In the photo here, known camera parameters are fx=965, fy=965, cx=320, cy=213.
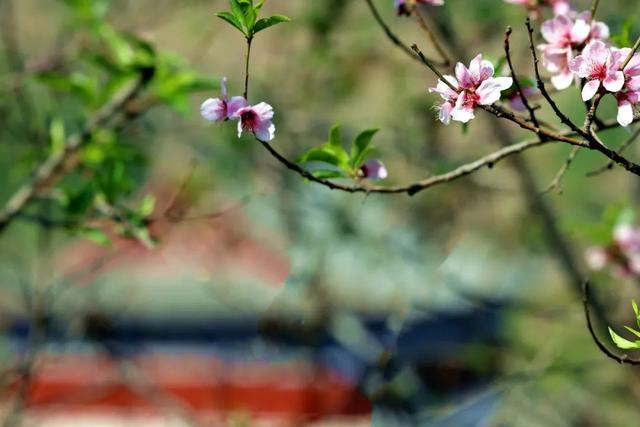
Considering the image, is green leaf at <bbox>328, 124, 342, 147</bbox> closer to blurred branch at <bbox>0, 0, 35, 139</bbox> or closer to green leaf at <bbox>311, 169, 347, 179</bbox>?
green leaf at <bbox>311, 169, 347, 179</bbox>

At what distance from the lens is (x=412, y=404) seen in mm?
4230

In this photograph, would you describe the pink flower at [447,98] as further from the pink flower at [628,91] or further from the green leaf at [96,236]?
the green leaf at [96,236]

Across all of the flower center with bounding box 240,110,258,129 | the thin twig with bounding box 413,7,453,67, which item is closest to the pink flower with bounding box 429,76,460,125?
the flower center with bounding box 240,110,258,129

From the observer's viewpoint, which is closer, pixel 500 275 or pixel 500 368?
pixel 500 368

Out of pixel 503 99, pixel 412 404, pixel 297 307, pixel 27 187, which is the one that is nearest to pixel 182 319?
pixel 297 307

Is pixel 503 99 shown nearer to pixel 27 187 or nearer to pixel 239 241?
pixel 27 187

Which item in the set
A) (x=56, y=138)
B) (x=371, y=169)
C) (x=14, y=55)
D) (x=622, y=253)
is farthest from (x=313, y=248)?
(x=371, y=169)

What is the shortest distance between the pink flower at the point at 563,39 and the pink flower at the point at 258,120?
64 centimetres

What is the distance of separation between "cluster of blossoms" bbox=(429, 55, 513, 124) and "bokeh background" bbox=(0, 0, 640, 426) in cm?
133

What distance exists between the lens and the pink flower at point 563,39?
201 cm

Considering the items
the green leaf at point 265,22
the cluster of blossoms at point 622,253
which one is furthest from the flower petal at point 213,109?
the cluster of blossoms at point 622,253

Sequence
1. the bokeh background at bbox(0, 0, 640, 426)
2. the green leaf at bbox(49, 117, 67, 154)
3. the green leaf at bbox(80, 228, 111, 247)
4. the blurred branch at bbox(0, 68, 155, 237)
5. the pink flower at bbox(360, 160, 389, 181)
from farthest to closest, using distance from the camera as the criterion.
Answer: the bokeh background at bbox(0, 0, 640, 426)
the green leaf at bbox(49, 117, 67, 154)
the blurred branch at bbox(0, 68, 155, 237)
the green leaf at bbox(80, 228, 111, 247)
the pink flower at bbox(360, 160, 389, 181)

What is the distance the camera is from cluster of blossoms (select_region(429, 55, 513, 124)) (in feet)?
5.49

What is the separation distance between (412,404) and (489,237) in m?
2.37
